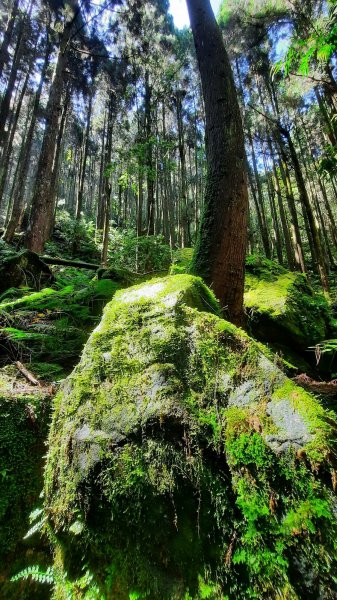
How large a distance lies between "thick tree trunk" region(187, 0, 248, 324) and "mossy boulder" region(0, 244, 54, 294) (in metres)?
2.56

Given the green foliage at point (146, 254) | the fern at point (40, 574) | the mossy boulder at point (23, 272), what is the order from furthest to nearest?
the green foliage at point (146, 254) → the mossy boulder at point (23, 272) → the fern at point (40, 574)

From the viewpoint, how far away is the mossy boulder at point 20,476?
5.96ft

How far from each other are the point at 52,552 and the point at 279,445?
1.41m

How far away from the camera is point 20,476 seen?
207 centimetres

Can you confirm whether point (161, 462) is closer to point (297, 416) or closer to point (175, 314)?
point (297, 416)

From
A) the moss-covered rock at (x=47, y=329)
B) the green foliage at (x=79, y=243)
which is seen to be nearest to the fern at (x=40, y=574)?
the moss-covered rock at (x=47, y=329)

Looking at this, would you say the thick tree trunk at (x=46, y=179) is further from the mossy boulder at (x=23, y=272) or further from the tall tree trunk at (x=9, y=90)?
the tall tree trunk at (x=9, y=90)

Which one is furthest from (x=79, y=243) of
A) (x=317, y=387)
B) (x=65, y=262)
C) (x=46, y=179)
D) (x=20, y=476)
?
(x=20, y=476)

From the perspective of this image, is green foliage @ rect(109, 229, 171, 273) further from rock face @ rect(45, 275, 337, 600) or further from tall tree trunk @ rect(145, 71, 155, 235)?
rock face @ rect(45, 275, 337, 600)

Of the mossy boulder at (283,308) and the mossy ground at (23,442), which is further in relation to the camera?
the mossy boulder at (283,308)

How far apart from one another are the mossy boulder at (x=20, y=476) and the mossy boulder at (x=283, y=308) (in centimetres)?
307

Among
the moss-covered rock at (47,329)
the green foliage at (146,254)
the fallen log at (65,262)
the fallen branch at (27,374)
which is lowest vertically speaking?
the fallen branch at (27,374)

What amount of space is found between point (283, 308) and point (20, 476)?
4176mm

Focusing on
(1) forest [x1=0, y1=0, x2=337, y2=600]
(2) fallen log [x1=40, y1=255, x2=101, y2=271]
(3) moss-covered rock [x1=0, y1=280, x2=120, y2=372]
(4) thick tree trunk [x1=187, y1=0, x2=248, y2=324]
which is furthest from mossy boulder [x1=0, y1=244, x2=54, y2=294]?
(4) thick tree trunk [x1=187, y1=0, x2=248, y2=324]
